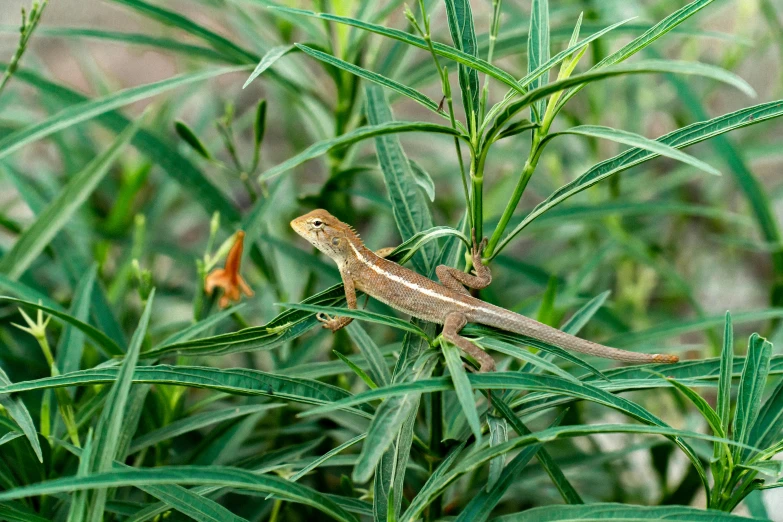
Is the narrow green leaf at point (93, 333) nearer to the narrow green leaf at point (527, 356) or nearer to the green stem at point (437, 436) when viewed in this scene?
the green stem at point (437, 436)

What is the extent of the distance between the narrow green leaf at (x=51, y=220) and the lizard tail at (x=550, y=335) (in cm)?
108

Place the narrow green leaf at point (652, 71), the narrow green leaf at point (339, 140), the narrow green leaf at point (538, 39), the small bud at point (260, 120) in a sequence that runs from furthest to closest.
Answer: the small bud at point (260, 120)
the narrow green leaf at point (538, 39)
the narrow green leaf at point (339, 140)
the narrow green leaf at point (652, 71)

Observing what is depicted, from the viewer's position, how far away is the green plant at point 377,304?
110 cm

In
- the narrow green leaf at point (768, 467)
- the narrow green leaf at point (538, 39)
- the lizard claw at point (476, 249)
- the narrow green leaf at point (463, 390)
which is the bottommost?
the narrow green leaf at point (768, 467)

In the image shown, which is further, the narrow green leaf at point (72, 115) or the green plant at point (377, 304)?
the narrow green leaf at point (72, 115)

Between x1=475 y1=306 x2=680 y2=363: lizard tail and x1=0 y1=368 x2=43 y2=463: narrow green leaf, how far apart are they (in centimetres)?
86

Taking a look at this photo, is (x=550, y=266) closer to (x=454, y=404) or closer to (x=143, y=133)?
(x=454, y=404)

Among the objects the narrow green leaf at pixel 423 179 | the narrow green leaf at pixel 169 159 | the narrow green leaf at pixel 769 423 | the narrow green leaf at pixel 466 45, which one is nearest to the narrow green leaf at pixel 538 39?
the narrow green leaf at pixel 466 45

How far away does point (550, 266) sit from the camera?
9.76 ft

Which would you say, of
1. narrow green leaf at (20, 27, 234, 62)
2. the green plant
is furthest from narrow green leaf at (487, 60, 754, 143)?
narrow green leaf at (20, 27, 234, 62)

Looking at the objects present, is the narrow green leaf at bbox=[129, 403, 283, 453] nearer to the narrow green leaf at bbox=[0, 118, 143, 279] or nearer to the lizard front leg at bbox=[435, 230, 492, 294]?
the lizard front leg at bbox=[435, 230, 492, 294]

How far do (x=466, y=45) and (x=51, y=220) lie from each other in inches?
45.8

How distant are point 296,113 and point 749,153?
6.52 feet

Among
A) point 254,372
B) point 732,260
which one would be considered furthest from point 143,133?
point 732,260
